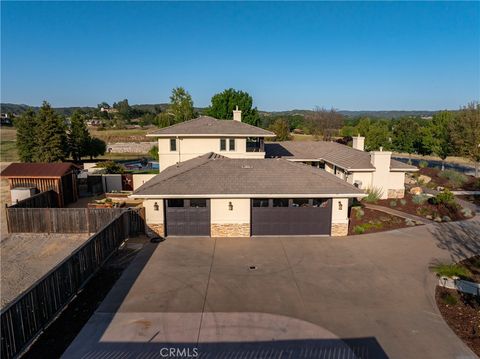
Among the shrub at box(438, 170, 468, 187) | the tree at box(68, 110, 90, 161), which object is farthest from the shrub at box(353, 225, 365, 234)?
the tree at box(68, 110, 90, 161)

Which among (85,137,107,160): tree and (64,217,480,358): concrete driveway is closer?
(64,217,480,358): concrete driveway

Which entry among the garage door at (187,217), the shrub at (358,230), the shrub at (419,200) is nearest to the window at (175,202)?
the garage door at (187,217)

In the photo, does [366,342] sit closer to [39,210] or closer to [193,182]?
[193,182]

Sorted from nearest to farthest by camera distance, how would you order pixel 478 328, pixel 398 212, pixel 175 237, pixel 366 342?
pixel 366 342 → pixel 478 328 → pixel 175 237 → pixel 398 212

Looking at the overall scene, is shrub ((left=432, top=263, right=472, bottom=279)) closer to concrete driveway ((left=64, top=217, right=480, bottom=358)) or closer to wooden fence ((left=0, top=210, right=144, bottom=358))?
concrete driveway ((left=64, top=217, right=480, bottom=358))

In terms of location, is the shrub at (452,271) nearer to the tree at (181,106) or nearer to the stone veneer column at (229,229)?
the stone veneer column at (229,229)

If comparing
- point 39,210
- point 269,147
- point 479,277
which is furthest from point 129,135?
point 479,277
